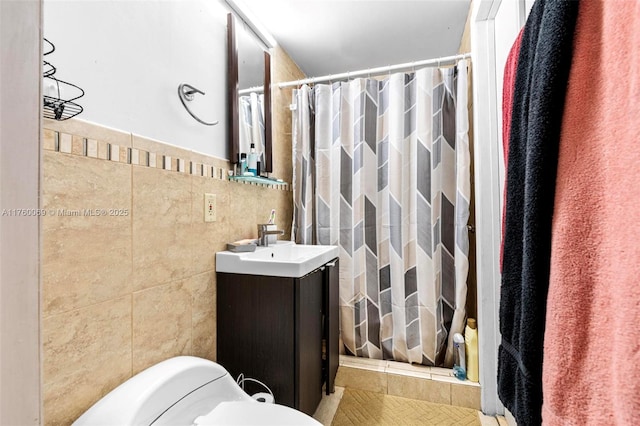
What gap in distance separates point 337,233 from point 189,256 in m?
0.99

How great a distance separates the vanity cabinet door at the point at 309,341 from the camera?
4.02 feet

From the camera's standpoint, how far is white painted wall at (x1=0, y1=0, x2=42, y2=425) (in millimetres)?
270

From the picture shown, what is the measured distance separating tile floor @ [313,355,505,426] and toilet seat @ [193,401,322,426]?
70 centimetres

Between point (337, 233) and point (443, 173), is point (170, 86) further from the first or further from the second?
point (443, 173)

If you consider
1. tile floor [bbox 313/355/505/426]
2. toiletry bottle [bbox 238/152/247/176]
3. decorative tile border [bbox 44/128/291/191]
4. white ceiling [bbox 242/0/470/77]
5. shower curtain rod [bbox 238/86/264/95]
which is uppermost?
white ceiling [bbox 242/0/470/77]

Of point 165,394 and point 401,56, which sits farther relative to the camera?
point 401,56

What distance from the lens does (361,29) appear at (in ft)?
6.41

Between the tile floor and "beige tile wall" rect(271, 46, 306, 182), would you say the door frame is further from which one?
"beige tile wall" rect(271, 46, 306, 182)

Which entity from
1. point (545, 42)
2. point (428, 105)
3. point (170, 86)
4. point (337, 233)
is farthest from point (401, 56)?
point (545, 42)

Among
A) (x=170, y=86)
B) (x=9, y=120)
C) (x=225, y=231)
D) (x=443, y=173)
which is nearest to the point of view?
(x=9, y=120)

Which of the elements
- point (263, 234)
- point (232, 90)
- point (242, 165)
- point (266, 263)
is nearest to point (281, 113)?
point (232, 90)

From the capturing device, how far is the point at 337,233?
6.39 feet

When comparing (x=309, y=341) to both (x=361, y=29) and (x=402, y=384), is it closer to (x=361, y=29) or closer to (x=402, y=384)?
(x=402, y=384)

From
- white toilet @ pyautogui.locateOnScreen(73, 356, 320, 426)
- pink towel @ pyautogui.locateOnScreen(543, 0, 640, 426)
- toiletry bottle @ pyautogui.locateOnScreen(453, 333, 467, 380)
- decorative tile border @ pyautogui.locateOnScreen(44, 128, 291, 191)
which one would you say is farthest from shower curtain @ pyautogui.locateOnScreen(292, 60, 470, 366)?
pink towel @ pyautogui.locateOnScreen(543, 0, 640, 426)
